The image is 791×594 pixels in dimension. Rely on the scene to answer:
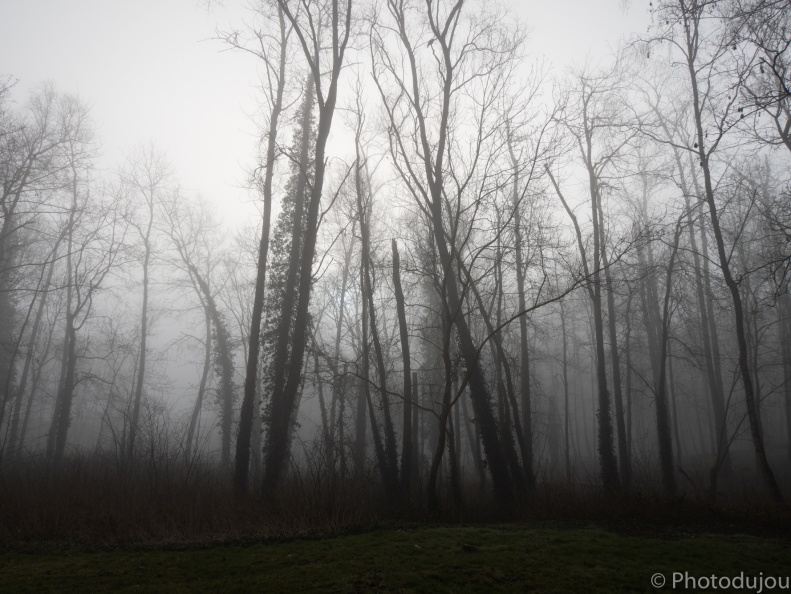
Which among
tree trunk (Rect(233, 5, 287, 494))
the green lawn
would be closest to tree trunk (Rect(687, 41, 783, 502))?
the green lawn

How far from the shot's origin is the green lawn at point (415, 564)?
495cm

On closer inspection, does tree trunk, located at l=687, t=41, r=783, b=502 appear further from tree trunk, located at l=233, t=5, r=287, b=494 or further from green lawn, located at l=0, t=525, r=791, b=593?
A: tree trunk, located at l=233, t=5, r=287, b=494

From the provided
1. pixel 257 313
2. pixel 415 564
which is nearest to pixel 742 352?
pixel 415 564

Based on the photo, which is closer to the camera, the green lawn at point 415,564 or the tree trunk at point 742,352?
the green lawn at point 415,564

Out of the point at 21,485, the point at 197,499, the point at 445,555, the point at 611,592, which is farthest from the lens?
the point at 21,485

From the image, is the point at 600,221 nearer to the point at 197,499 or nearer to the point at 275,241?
the point at 275,241

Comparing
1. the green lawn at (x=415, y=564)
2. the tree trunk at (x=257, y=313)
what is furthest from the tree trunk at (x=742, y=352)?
the tree trunk at (x=257, y=313)

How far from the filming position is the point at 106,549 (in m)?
7.06

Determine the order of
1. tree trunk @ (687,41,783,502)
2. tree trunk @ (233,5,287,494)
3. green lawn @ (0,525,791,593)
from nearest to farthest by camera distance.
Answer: green lawn @ (0,525,791,593) < tree trunk @ (687,41,783,502) < tree trunk @ (233,5,287,494)

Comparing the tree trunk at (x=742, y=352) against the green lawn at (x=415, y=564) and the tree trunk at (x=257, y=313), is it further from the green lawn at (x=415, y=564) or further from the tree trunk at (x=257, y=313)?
the tree trunk at (x=257, y=313)

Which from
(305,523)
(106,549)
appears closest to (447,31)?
(305,523)

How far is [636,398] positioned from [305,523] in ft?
103

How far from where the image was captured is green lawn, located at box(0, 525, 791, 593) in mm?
4949

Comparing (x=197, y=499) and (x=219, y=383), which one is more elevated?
(x=219, y=383)
